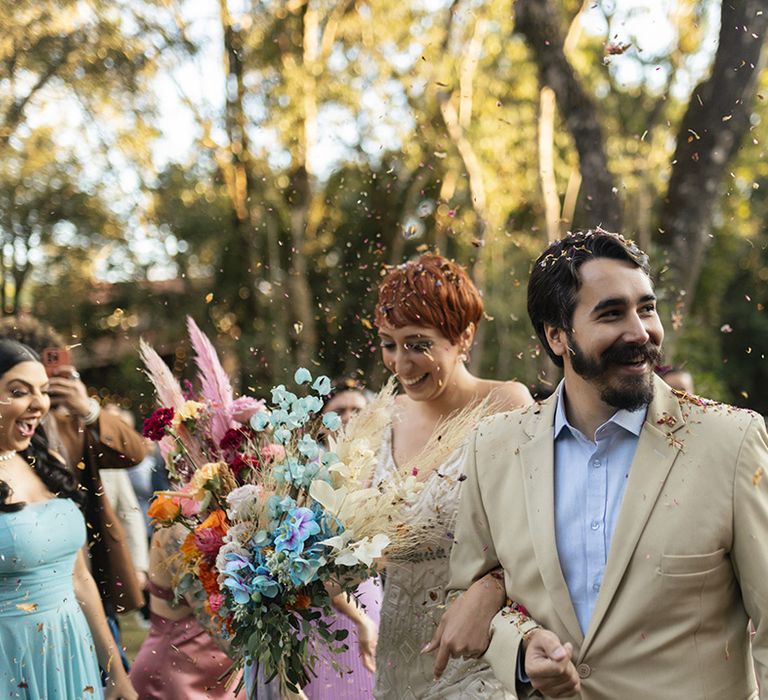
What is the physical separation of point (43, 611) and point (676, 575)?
8.79 feet

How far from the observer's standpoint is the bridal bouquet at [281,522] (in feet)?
9.34

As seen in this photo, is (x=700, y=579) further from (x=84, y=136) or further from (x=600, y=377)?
(x=84, y=136)

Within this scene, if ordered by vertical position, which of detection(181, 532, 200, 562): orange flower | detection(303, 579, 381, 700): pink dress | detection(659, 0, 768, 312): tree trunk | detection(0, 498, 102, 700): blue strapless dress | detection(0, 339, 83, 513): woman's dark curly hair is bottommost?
detection(303, 579, 381, 700): pink dress

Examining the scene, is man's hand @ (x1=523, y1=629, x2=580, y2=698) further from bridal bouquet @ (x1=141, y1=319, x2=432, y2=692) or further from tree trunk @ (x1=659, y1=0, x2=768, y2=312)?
tree trunk @ (x1=659, y1=0, x2=768, y2=312)

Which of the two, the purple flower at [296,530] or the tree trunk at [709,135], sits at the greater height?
the tree trunk at [709,135]

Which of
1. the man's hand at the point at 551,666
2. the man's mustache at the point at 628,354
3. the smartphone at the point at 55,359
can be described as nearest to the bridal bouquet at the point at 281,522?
the man's hand at the point at 551,666

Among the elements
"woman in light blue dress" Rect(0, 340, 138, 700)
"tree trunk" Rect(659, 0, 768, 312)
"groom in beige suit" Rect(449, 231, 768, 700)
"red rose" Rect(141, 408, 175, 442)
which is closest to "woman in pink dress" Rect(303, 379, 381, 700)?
"woman in light blue dress" Rect(0, 340, 138, 700)

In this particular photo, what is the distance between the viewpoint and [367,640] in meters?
4.04

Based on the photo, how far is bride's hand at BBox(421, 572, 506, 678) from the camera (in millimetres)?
2678

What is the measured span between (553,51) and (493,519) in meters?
6.52

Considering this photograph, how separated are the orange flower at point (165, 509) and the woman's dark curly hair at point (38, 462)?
108 cm

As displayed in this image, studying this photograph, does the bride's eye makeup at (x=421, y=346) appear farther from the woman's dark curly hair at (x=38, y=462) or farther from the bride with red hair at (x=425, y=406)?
the woman's dark curly hair at (x=38, y=462)

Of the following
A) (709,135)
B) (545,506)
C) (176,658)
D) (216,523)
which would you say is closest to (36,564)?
(176,658)

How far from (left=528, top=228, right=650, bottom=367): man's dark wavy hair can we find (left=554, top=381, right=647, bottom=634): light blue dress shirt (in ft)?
0.94
